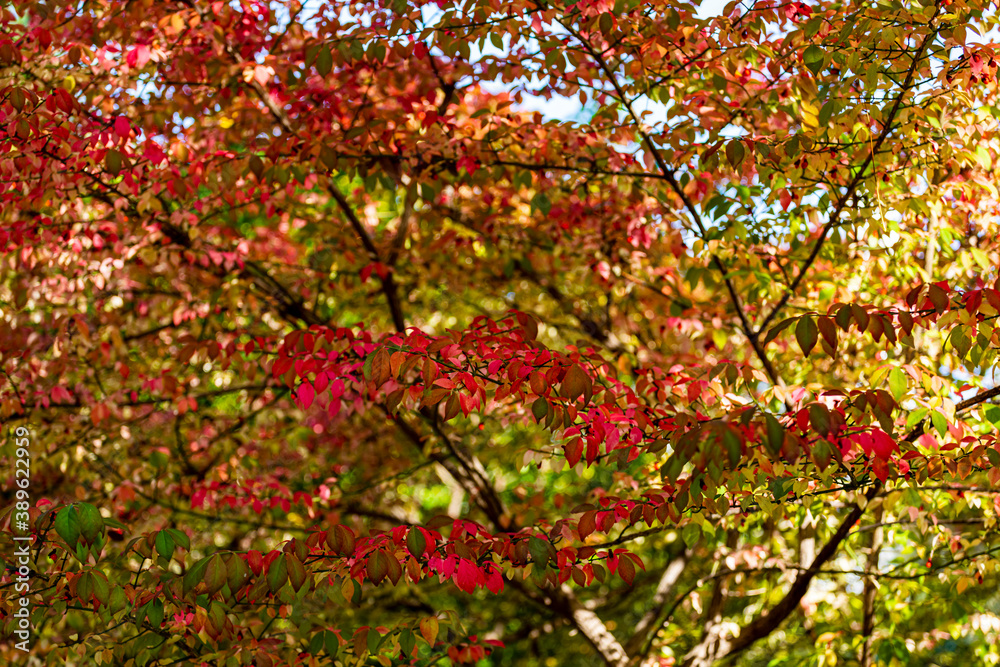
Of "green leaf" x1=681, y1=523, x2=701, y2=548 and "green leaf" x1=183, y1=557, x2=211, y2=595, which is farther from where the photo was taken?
"green leaf" x1=681, y1=523, x2=701, y2=548

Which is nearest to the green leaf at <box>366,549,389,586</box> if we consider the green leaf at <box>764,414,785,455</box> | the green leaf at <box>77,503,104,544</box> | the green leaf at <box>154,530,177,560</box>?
the green leaf at <box>154,530,177,560</box>

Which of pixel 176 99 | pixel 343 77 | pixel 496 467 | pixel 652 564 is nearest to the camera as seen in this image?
pixel 176 99

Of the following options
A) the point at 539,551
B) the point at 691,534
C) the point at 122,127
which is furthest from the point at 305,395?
the point at 691,534

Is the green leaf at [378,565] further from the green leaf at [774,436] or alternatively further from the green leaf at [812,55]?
the green leaf at [812,55]

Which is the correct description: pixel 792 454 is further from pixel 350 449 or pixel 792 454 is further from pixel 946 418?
pixel 350 449

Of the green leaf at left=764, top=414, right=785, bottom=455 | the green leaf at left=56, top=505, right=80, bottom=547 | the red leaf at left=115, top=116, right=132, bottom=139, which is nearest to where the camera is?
the green leaf at left=764, top=414, right=785, bottom=455

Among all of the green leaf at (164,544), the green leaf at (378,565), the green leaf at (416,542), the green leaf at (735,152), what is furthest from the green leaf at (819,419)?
the green leaf at (164,544)

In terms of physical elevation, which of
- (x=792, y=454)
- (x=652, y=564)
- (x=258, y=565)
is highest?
(x=652, y=564)

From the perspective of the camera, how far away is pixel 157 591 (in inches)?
87.4

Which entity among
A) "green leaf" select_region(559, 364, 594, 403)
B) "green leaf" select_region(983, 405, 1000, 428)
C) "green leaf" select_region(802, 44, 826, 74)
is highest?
"green leaf" select_region(802, 44, 826, 74)

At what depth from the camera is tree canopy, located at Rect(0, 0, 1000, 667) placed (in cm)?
221

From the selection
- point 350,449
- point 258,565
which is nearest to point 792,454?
point 258,565

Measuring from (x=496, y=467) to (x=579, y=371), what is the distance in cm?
499

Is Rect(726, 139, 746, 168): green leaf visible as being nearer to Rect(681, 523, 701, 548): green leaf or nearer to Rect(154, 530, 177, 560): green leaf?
Rect(681, 523, 701, 548): green leaf
